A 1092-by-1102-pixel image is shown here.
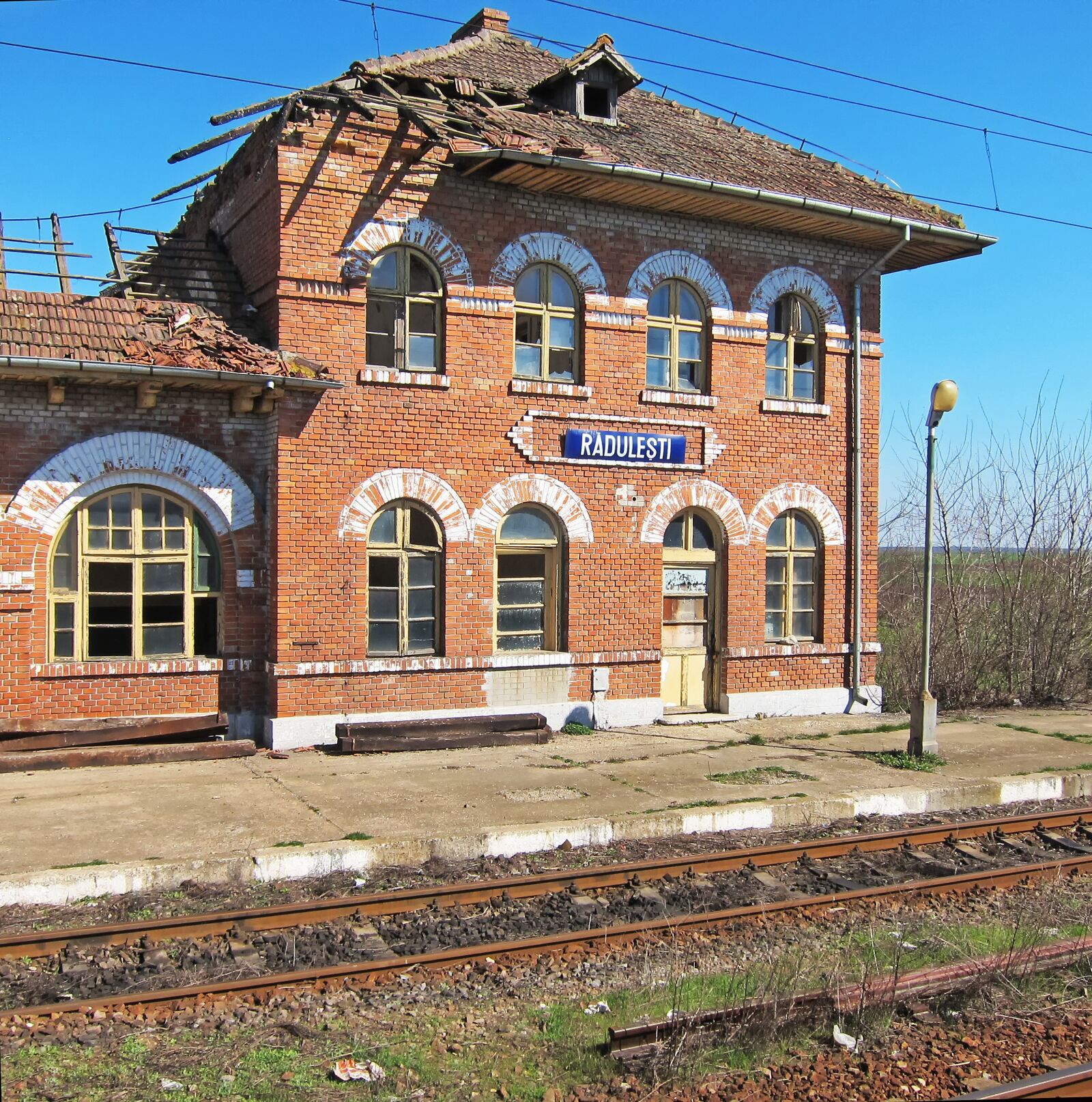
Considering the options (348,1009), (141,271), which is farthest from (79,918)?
(141,271)

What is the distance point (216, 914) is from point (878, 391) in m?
12.9

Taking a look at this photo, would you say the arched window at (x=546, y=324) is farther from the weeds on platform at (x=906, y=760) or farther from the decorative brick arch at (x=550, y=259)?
the weeds on platform at (x=906, y=760)

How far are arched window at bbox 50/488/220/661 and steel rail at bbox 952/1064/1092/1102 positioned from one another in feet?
32.3

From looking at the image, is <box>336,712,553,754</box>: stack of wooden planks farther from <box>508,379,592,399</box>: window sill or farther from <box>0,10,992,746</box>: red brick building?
<box>508,379,592,399</box>: window sill

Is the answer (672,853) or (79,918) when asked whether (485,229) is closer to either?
(672,853)

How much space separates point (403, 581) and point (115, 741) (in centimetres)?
375

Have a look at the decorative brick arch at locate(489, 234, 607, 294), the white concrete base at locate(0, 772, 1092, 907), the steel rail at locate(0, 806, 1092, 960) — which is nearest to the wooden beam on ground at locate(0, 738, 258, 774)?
the white concrete base at locate(0, 772, 1092, 907)

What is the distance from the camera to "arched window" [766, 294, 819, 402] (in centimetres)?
1563

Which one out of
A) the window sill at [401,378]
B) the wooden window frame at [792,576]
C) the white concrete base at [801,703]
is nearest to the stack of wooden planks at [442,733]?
the white concrete base at [801,703]

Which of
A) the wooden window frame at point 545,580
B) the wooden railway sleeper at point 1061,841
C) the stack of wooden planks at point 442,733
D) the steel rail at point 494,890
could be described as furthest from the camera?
the wooden window frame at point 545,580

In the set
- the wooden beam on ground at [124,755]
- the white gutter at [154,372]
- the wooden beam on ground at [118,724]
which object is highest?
the white gutter at [154,372]

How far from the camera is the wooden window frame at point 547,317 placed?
45.3 feet

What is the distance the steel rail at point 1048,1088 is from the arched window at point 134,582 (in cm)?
983

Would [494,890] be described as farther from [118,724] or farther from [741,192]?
[741,192]
